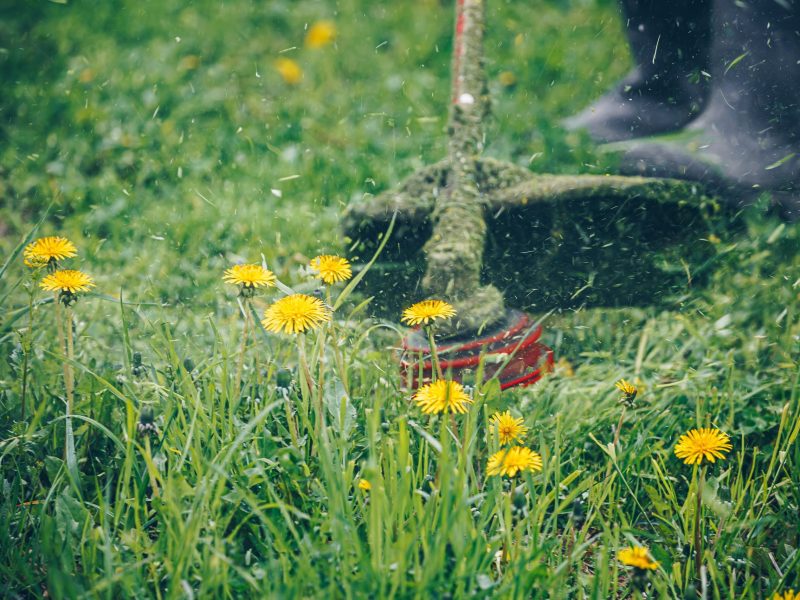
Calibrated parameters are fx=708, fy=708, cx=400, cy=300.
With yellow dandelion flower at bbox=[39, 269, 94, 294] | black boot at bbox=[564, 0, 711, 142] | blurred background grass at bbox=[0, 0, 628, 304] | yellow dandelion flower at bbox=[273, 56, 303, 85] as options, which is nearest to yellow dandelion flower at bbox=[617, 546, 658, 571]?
yellow dandelion flower at bbox=[39, 269, 94, 294]

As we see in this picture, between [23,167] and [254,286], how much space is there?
208 centimetres

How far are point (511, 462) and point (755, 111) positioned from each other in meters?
1.38

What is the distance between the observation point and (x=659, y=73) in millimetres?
2461

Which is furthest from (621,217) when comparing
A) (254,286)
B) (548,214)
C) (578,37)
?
(578,37)

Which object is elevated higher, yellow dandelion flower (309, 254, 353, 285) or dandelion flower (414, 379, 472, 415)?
yellow dandelion flower (309, 254, 353, 285)

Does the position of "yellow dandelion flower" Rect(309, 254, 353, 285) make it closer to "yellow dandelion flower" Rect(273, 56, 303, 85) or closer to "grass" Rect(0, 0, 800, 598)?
"grass" Rect(0, 0, 800, 598)

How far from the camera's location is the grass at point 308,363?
0.98m

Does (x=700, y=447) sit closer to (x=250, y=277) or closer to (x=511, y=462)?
(x=511, y=462)

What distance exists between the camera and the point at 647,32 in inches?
94.9

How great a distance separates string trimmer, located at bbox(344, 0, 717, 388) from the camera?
5.44 ft

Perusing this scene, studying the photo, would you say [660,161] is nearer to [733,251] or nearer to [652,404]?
[733,251]

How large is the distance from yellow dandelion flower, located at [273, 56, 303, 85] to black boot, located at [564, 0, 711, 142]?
1.45 metres

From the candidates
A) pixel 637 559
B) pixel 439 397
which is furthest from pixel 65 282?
pixel 637 559

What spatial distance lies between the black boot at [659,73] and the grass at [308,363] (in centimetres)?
17
